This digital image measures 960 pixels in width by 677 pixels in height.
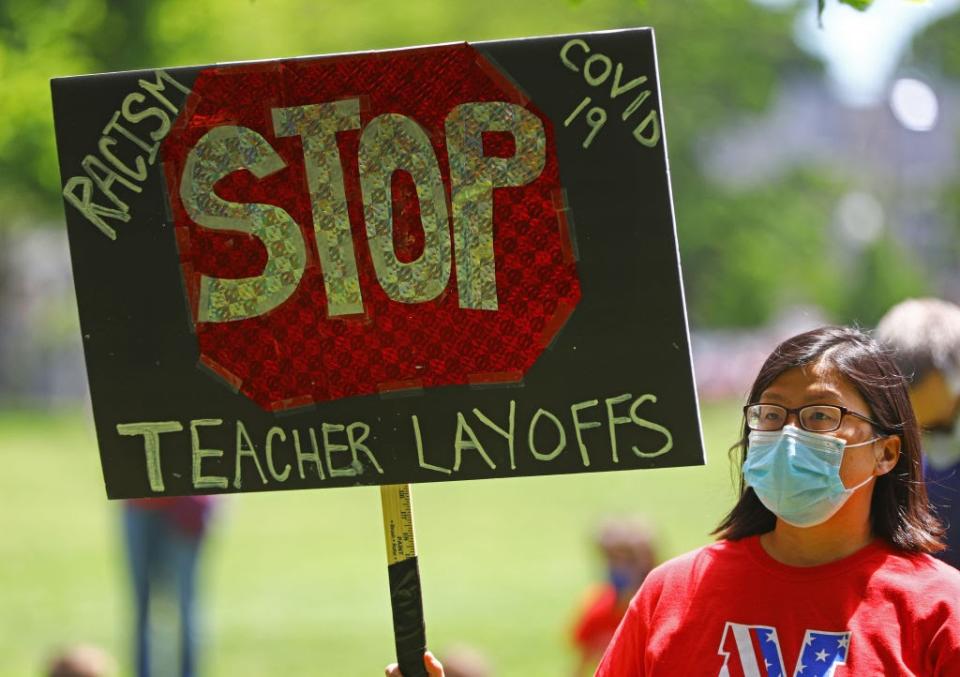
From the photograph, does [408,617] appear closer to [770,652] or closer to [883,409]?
[770,652]

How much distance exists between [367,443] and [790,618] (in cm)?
89

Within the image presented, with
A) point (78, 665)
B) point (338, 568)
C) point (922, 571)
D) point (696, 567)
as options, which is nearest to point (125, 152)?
point (696, 567)

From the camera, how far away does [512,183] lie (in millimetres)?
2881

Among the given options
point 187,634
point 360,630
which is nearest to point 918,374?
point 187,634

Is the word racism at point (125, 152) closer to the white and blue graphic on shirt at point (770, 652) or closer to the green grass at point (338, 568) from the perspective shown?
the green grass at point (338, 568)

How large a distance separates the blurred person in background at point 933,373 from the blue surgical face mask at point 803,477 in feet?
2.96

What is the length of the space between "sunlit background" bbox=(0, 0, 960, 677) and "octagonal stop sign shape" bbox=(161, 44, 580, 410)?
0.57 meters

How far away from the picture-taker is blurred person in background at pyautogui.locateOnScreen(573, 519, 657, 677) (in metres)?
5.90

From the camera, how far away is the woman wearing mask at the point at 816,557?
251 centimetres

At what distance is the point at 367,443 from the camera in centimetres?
296

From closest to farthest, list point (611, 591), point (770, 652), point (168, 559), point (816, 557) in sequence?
point (770, 652) → point (816, 557) → point (611, 591) → point (168, 559)

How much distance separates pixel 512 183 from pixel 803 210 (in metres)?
47.8

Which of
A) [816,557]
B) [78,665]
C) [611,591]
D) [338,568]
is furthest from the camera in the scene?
[338,568]

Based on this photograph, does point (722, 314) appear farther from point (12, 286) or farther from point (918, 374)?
point (918, 374)
